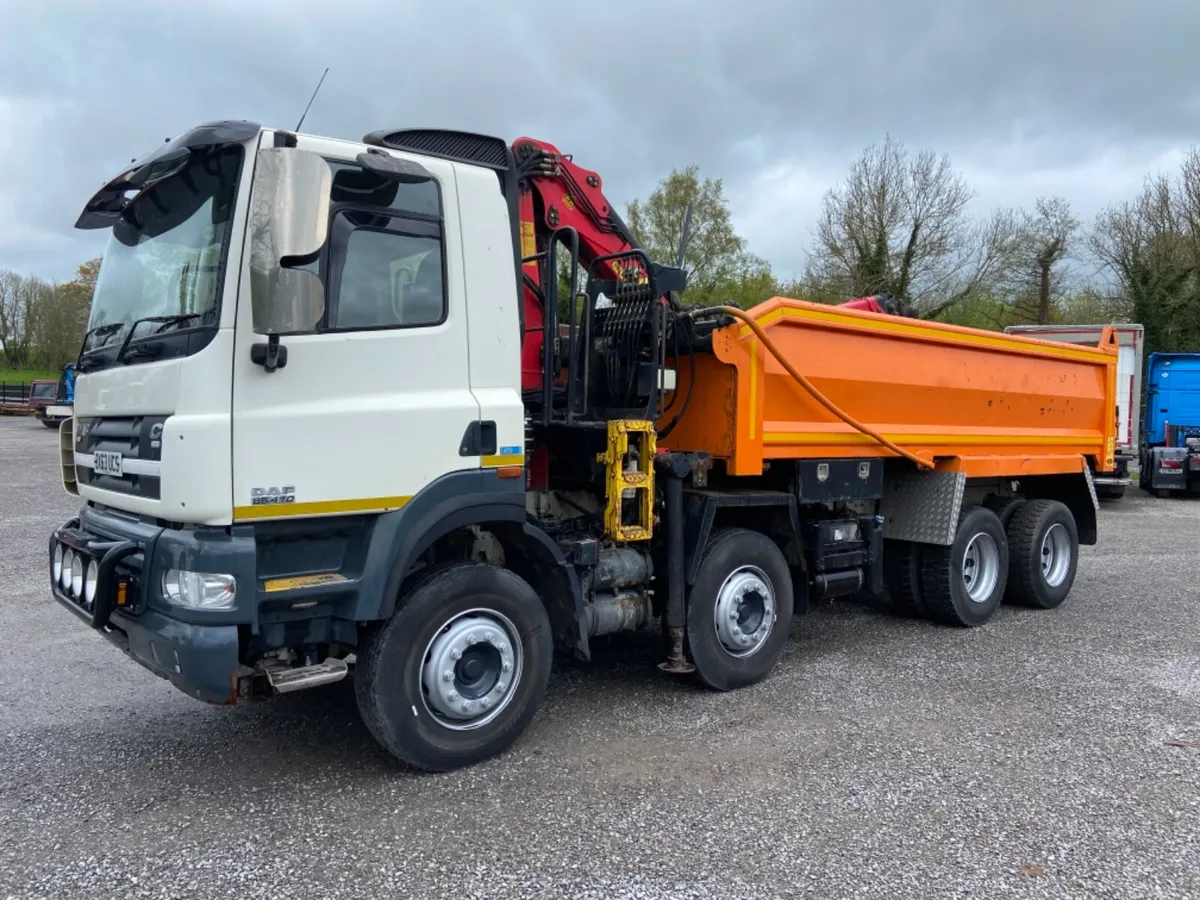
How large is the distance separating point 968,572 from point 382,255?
5438mm

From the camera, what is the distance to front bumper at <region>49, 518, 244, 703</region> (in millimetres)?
3555

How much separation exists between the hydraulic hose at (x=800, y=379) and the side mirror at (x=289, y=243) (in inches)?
94.9

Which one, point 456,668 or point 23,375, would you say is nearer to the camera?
point 456,668

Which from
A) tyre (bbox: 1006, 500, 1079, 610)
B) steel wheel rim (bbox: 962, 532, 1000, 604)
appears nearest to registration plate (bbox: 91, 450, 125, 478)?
steel wheel rim (bbox: 962, 532, 1000, 604)

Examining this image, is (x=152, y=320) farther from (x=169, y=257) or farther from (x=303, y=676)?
(x=303, y=676)

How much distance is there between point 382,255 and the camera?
4016 millimetres

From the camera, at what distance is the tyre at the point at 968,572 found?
703 cm

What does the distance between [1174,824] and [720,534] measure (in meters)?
2.56

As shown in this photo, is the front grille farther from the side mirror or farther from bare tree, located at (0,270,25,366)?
bare tree, located at (0,270,25,366)

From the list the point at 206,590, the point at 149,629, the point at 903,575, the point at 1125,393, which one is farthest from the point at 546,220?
the point at 1125,393

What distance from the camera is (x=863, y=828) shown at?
12.2 ft

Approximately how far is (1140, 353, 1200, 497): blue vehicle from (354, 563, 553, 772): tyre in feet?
54.6

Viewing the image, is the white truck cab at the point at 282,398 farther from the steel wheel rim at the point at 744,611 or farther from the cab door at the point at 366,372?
the steel wheel rim at the point at 744,611

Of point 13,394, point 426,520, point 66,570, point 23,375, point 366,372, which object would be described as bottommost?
point 66,570
